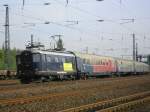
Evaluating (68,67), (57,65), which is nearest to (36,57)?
(57,65)

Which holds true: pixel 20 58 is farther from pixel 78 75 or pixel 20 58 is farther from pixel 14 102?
pixel 14 102

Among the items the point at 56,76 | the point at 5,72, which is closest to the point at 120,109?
the point at 56,76

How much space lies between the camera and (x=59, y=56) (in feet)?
118

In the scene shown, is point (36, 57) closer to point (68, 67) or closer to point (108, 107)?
point (68, 67)

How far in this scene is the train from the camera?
3288 centimetres

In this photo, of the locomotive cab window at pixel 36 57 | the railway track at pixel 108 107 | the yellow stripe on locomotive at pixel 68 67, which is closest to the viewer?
the railway track at pixel 108 107

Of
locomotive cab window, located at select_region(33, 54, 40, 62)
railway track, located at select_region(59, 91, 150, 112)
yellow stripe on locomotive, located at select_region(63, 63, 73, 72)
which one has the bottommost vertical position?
railway track, located at select_region(59, 91, 150, 112)

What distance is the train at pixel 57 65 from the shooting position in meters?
32.9

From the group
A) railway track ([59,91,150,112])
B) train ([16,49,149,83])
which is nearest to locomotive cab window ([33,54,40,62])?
train ([16,49,149,83])

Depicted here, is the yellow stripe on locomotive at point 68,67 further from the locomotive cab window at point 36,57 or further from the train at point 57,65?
the locomotive cab window at point 36,57

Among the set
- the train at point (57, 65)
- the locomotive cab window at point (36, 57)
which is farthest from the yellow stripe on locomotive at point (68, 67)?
the locomotive cab window at point (36, 57)

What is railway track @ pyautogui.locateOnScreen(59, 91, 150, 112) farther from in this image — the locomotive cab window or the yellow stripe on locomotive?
the yellow stripe on locomotive

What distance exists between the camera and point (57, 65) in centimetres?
3538

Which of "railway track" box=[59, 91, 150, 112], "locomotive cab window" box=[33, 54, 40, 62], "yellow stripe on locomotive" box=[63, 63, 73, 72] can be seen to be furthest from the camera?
"yellow stripe on locomotive" box=[63, 63, 73, 72]
